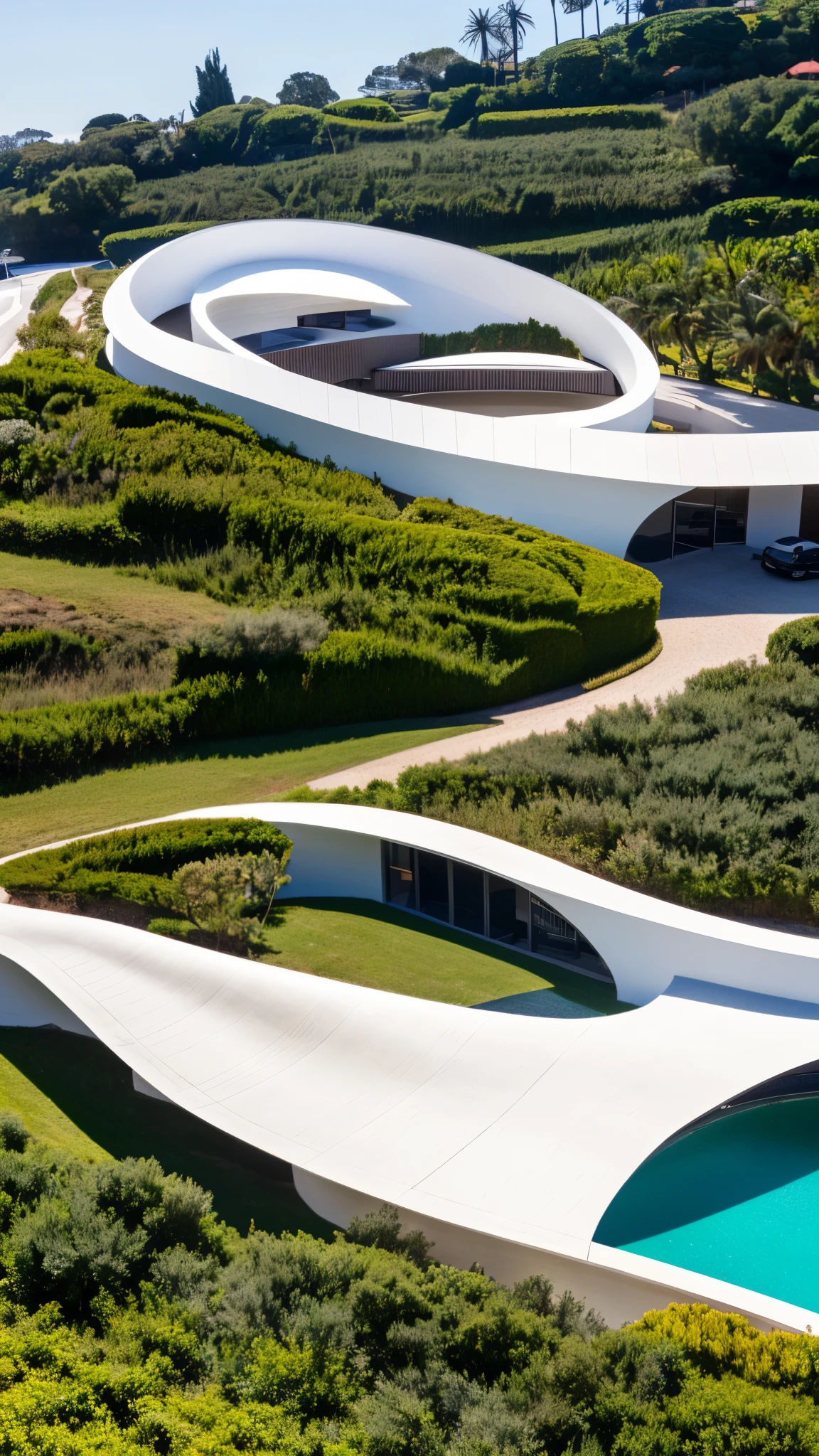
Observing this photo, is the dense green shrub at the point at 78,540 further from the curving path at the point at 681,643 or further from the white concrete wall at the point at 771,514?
the white concrete wall at the point at 771,514

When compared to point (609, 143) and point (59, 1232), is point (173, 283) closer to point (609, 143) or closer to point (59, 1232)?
point (59, 1232)

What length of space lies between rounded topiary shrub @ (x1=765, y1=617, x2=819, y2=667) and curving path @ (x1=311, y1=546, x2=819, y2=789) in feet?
4.10

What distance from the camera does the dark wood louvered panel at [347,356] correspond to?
31797 millimetres

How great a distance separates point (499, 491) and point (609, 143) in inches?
1992

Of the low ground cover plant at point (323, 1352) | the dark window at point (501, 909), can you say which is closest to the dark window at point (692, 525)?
the dark window at point (501, 909)

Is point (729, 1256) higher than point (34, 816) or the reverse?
the reverse

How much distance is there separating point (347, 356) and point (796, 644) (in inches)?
795

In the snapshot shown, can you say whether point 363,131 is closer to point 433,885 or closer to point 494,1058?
point 433,885

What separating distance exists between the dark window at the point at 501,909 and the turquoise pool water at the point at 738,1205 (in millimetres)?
3396

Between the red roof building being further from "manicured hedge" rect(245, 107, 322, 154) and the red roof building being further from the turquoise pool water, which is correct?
the turquoise pool water

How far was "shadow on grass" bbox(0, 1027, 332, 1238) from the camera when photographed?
870 centimetres

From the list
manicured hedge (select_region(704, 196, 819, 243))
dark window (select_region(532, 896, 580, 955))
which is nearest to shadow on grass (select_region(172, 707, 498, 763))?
dark window (select_region(532, 896, 580, 955))

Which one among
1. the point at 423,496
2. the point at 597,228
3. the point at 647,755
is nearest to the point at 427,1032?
the point at 647,755

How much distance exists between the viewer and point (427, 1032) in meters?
9.50
